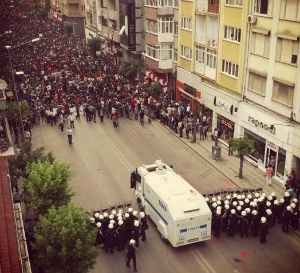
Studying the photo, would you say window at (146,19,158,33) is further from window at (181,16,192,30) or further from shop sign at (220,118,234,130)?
shop sign at (220,118,234,130)

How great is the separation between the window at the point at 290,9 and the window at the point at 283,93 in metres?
4.08

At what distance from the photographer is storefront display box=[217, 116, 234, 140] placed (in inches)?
1355

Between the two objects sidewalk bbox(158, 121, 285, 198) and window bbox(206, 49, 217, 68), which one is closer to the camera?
sidewalk bbox(158, 121, 285, 198)

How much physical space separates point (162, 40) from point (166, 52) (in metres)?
1.39

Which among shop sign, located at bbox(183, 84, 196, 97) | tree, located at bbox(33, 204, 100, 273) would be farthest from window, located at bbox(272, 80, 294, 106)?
tree, located at bbox(33, 204, 100, 273)

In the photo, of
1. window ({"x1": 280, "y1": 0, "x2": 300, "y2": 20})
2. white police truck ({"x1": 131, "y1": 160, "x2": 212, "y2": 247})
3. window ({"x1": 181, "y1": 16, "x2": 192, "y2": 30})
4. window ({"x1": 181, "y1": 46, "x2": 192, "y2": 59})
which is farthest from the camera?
window ({"x1": 181, "y1": 46, "x2": 192, "y2": 59})

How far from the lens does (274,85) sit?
28.2m

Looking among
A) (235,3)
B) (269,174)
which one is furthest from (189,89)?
(269,174)

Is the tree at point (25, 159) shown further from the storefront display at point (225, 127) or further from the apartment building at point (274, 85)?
the storefront display at point (225, 127)

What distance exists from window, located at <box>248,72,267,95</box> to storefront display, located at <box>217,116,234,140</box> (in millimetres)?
4135

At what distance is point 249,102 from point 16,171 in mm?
16735

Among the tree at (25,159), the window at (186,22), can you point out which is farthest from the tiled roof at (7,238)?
the window at (186,22)

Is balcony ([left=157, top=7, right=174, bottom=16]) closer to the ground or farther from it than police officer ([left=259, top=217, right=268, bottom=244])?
farther from it

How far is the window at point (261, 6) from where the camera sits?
92.9ft
